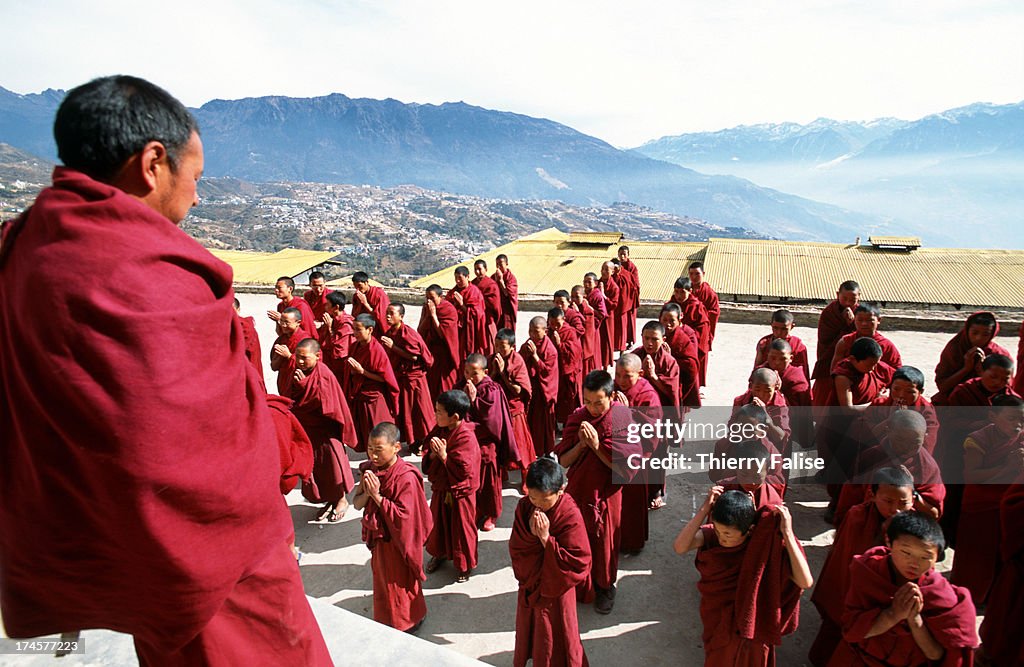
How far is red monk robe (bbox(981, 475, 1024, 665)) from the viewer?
350 cm

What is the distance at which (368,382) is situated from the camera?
6797 millimetres

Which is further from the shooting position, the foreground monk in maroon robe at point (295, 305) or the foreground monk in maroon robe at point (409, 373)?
the foreground monk in maroon robe at point (295, 305)

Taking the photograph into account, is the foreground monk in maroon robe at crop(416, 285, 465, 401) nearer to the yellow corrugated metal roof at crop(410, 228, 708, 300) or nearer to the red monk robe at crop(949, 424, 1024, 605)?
the red monk robe at crop(949, 424, 1024, 605)

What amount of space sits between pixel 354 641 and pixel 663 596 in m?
3.40

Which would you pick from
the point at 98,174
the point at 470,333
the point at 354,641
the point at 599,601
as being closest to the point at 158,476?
the point at 98,174

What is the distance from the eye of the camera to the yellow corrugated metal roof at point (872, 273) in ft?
44.7

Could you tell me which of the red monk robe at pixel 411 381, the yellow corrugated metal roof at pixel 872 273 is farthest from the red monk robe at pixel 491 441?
the yellow corrugated metal roof at pixel 872 273

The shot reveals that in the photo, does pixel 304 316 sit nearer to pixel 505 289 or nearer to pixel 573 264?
pixel 505 289

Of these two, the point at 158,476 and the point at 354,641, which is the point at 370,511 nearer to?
the point at 354,641

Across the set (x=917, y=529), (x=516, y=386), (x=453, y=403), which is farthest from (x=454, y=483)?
(x=917, y=529)

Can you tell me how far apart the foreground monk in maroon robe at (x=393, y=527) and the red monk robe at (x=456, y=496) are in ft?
1.91

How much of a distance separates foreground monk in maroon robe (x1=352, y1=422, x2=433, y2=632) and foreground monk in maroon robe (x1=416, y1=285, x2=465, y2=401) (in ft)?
12.3

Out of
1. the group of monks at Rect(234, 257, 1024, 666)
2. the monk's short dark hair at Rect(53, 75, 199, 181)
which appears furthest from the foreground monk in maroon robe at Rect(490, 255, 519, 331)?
the monk's short dark hair at Rect(53, 75, 199, 181)

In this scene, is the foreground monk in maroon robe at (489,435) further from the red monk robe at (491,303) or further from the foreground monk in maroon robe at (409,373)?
the red monk robe at (491,303)
